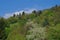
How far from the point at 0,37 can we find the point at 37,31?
15.6 meters

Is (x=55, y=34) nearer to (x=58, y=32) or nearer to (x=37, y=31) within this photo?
(x=58, y=32)

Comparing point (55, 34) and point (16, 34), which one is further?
point (16, 34)

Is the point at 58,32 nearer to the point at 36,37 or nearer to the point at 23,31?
the point at 36,37

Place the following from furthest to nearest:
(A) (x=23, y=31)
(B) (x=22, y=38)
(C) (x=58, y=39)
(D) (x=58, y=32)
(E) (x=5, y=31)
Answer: (E) (x=5, y=31)
(A) (x=23, y=31)
(B) (x=22, y=38)
(D) (x=58, y=32)
(C) (x=58, y=39)

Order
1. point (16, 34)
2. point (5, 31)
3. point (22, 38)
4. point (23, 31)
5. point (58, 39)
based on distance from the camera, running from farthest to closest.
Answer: point (5, 31), point (23, 31), point (16, 34), point (22, 38), point (58, 39)

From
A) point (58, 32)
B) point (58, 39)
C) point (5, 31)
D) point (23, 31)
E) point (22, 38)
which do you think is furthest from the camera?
point (5, 31)

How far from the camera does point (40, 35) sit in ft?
185

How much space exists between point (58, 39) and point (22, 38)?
36.5 feet

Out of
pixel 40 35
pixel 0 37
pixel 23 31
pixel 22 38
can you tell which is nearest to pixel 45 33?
pixel 40 35

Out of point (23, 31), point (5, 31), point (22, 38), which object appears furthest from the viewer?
point (5, 31)

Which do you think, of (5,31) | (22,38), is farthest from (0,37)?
(22,38)

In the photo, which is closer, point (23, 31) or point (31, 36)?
point (31, 36)

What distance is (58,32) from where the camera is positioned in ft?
174

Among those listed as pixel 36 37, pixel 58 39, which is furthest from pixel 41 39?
pixel 58 39
